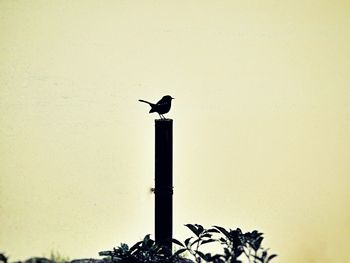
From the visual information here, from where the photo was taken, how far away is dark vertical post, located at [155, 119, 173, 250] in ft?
4.42

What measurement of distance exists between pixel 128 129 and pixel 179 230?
1.42 ft

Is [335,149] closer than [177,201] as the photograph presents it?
No

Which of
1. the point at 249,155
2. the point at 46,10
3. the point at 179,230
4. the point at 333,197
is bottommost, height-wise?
the point at 179,230

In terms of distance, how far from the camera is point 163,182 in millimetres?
1347

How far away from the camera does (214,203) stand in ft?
6.33

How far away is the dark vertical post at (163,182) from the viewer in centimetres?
135

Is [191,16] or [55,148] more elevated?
[191,16]

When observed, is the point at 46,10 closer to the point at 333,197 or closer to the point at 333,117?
the point at 333,117

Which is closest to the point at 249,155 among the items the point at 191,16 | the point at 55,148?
the point at 191,16

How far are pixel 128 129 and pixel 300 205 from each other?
0.78 meters

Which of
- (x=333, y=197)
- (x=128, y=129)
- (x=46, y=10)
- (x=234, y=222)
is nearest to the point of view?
(x=46, y=10)

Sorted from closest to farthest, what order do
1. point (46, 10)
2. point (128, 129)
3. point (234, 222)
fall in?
point (46, 10)
point (128, 129)
point (234, 222)

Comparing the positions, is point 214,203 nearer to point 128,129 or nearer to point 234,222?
point 234,222

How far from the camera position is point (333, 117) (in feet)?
6.71
